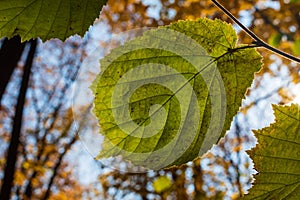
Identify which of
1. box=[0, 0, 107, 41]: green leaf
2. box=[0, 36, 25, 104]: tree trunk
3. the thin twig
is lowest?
the thin twig

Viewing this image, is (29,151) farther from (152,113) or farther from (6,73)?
(152,113)

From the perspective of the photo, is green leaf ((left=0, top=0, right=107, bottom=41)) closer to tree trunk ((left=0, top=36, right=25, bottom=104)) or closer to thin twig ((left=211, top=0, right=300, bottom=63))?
thin twig ((left=211, top=0, right=300, bottom=63))

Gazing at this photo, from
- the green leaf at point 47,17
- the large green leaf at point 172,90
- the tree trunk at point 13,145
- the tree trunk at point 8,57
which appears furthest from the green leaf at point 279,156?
the tree trunk at point 13,145

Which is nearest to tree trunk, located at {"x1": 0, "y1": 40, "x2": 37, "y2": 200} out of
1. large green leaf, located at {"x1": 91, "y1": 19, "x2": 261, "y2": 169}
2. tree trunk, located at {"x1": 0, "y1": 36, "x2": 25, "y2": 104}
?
tree trunk, located at {"x1": 0, "y1": 36, "x2": 25, "y2": 104}

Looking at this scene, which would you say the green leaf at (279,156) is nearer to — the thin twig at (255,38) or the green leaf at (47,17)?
the thin twig at (255,38)

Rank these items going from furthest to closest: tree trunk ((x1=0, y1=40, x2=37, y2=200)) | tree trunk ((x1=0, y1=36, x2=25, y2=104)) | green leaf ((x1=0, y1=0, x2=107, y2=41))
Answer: tree trunk ((x1=0, y1=40, x2=37, y2=200))
tree trunk ((x1=0, y1=36, x2=25, y2=104))
green leaf ((x1=0, y1=0, x2=107, y2=41))

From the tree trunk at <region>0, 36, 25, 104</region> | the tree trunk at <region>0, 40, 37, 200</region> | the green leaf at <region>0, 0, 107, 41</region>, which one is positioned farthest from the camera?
the tree trunk at <region>0, 40, 37, 200</region>

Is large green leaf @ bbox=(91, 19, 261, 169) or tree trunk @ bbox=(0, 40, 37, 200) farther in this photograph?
tree trunk @ bbox=(0, 40, 37, 200)

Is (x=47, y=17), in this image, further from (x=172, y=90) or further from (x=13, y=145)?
(x=13, y=145)
